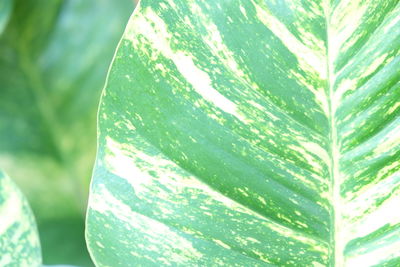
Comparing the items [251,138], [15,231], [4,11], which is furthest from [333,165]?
[4,11]

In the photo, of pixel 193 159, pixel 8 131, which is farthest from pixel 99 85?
pixel 193 159

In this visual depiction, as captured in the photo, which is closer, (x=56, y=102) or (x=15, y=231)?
(x=15, y=231)

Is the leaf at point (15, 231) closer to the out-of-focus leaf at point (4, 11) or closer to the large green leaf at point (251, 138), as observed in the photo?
the large green leaf at point (251, 138)

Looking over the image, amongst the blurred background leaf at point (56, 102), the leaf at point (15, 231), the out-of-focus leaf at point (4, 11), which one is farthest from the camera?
the blurred background leaf at point (56, 102)

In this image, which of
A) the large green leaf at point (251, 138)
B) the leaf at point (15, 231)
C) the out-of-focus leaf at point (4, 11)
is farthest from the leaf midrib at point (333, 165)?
the out-of-focus leaf at point (4, 11)

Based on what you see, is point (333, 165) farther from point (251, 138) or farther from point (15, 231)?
point (15, 231)

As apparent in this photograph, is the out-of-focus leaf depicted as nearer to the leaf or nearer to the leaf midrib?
the leaf
